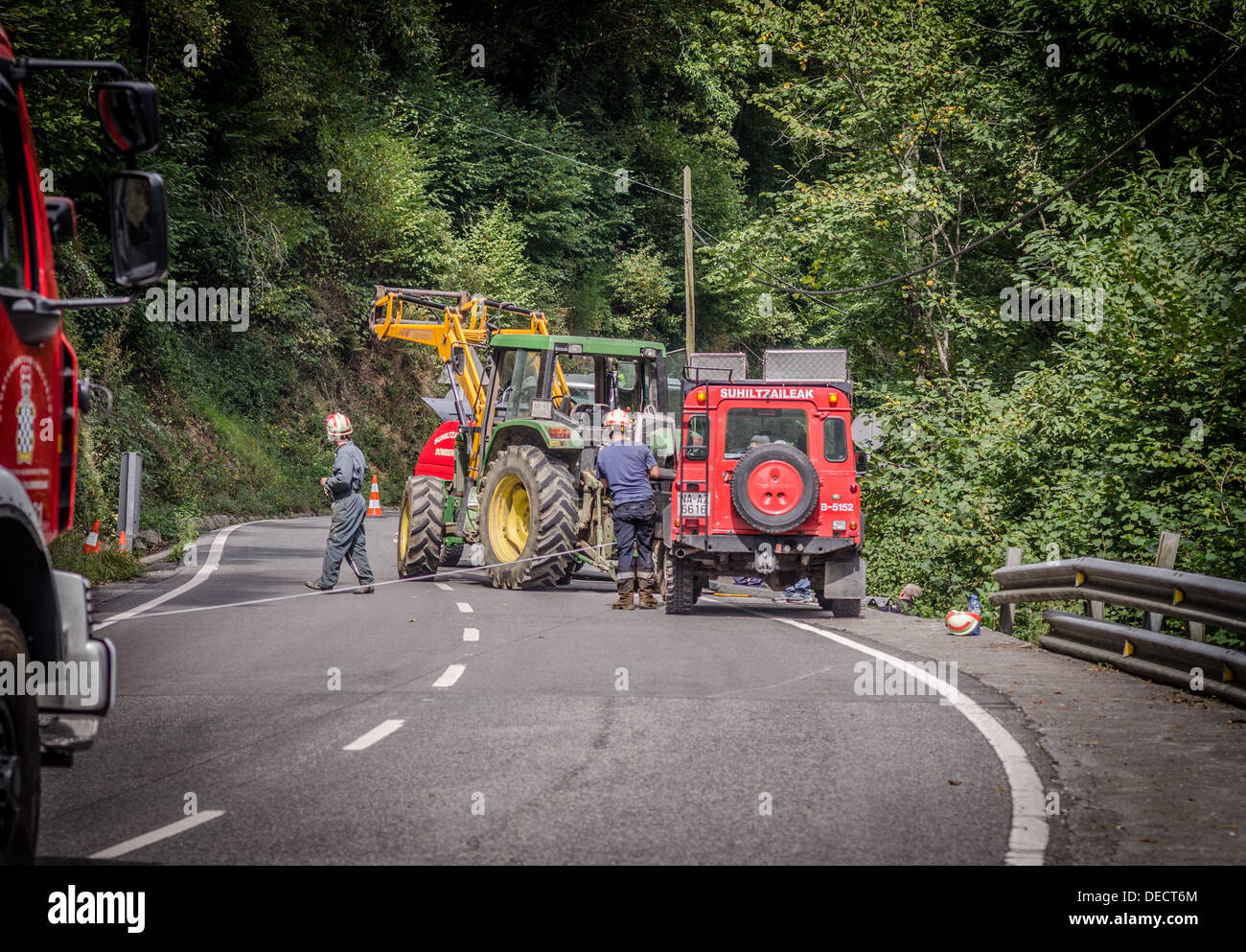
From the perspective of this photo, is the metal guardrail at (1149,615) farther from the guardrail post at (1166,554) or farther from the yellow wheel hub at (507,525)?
the yellow wheel hub at (507,525)

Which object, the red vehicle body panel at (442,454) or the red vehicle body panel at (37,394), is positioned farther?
the red vehicle body panel at (442,454)

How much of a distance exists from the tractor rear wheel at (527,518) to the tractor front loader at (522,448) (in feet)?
0.04

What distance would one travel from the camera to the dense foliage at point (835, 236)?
1630cm

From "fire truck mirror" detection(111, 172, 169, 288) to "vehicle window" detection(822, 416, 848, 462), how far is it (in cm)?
1137

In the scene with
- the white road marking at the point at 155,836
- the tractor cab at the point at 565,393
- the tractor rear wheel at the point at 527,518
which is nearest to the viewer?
the white road marking at the point at 155,836

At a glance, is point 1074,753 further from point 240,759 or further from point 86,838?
point 86,838

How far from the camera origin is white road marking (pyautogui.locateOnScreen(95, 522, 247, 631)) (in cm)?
1388

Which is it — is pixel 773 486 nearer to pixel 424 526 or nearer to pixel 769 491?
pixel 769 491

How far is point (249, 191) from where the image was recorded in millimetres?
34094

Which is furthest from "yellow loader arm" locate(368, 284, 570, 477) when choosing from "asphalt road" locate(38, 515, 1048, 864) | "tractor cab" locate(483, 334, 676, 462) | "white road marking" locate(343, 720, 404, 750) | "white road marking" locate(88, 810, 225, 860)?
"white road marking" locate(88, 810, 225, 860)

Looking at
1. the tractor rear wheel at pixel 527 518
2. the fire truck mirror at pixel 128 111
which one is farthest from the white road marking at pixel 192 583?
the fire truck mirror at pixel 128 111

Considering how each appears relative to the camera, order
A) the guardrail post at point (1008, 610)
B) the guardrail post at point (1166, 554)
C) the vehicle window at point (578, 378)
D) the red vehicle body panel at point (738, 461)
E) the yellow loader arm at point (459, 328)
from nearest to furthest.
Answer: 1. the guardrail post at point (1166, 554)
2. the guardrail post at point (1008, 610)
3. the red vehicle body panel at point (738, 461)
4. the vehicle window at point (578, 378)
5. the yellow loader arm at point (459, 328)

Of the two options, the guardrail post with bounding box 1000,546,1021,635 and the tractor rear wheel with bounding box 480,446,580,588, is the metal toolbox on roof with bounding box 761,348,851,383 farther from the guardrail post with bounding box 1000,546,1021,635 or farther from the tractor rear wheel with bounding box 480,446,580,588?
the guardrail post with bounding box 1000,546,1021,635

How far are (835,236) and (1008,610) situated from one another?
522 inches
